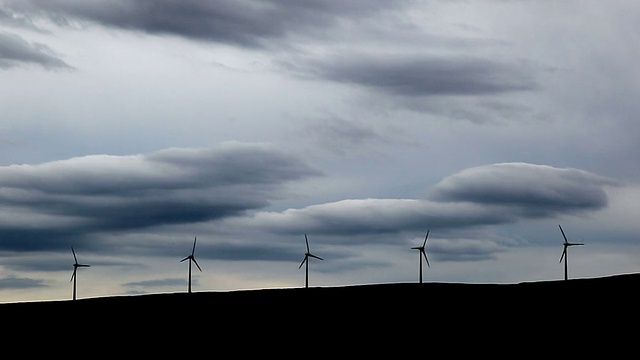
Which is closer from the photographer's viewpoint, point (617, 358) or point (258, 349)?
point (617, 358)

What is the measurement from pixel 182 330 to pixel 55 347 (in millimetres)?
14286

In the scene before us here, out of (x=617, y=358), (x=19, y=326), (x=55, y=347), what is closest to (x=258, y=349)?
(x=55, y=347)

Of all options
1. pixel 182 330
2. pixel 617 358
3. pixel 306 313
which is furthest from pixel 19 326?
pixel 617 358

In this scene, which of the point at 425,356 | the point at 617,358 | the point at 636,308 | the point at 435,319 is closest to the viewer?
the point at 617,358

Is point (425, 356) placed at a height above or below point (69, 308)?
below

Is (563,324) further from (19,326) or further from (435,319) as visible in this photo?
(19,326)

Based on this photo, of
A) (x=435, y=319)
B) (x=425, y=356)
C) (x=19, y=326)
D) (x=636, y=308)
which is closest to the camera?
(x=425, y=356)

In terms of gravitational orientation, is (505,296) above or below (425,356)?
above

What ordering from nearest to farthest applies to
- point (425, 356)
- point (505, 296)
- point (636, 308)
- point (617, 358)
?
point (617, 358), point (425, 356), point (636, 308), point (505, 296)

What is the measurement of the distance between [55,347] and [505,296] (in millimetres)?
50250

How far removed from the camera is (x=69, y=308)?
136 metres

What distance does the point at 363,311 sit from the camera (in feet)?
348

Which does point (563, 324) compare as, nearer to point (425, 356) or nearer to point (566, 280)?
point (425, 356)

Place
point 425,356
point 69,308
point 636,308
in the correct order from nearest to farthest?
point 425,356, point 636,308, point 69,308
